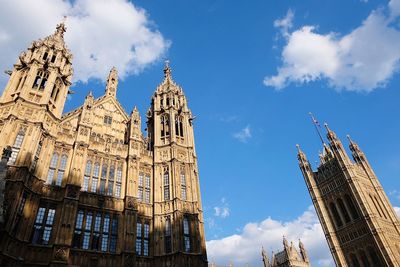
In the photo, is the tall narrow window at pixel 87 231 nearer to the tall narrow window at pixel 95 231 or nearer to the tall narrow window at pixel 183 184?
the tall narrow window at pixel 95 231

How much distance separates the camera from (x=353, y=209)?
72375 mm

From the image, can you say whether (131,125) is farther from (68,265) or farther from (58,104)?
(68,265)

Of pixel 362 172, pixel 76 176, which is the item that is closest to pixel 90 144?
pixel 76 176

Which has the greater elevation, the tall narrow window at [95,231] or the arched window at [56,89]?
the arched window at [56,89]

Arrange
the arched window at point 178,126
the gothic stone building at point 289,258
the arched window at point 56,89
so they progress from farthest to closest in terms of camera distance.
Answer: the gothic stone building at point 289,258 → the arched window at point 178,126 → the arched window at point 56,89

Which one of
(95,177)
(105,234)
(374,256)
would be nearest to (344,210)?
(374,256)

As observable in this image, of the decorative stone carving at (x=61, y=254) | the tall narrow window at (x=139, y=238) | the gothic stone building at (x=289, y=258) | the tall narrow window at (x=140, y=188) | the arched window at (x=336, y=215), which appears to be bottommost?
the decorative stone carving at (x=61, y=254)

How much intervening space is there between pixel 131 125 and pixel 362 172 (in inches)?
2616

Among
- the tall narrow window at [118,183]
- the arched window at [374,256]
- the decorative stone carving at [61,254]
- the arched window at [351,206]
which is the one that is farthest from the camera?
the arched window at [351,206]

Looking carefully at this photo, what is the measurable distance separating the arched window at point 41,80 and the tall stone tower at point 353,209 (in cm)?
6396

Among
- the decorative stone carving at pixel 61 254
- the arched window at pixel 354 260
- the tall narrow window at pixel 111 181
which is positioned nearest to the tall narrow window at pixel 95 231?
the decorative stone carving at pixel 61 254

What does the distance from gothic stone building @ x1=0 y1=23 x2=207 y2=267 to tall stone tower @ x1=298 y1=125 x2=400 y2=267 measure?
51.4 meters

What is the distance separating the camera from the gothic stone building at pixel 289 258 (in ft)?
263

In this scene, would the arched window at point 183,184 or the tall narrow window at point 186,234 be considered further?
the arched window at point 183,184
